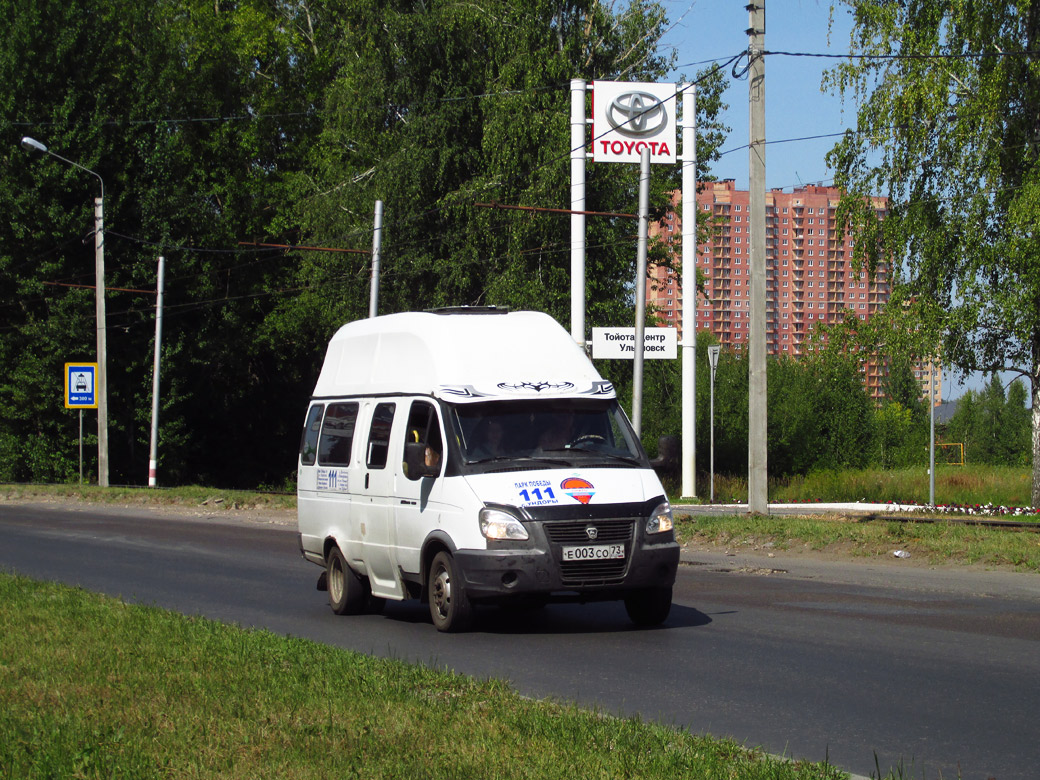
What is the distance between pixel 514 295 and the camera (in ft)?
129

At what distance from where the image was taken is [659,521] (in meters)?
10.7

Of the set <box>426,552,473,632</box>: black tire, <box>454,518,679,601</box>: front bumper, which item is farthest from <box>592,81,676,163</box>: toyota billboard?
<box>454,518,679,601</box>: front bumper

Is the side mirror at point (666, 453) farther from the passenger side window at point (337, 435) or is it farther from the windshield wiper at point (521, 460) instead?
the passenger side window at point (337, 435)

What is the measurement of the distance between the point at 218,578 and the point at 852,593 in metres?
7.23

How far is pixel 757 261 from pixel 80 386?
26241 millimetres

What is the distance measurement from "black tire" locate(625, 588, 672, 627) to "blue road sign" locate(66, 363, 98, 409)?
32.8 meters

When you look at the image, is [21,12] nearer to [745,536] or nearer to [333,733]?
[745,536]

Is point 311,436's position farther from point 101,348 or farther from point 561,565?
point 101,348

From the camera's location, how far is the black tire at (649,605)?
1099 centimetres

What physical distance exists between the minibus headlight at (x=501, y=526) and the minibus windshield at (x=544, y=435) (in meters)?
0.51

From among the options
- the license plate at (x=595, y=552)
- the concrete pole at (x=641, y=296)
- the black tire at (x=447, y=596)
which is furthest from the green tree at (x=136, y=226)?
the license plate at (x=595, y=552)

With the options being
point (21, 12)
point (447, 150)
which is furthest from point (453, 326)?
point (21, 12)

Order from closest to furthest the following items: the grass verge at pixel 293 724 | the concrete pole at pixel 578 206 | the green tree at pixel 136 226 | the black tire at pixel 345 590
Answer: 1. the grass verge at pixel 293 724
2. the black tire at pixel 345 590
3. the concrete pole at pixel 578 206
4. the green tree at pixel 136 226

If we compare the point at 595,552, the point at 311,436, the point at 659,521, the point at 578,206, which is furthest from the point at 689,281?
the point at 595,552
